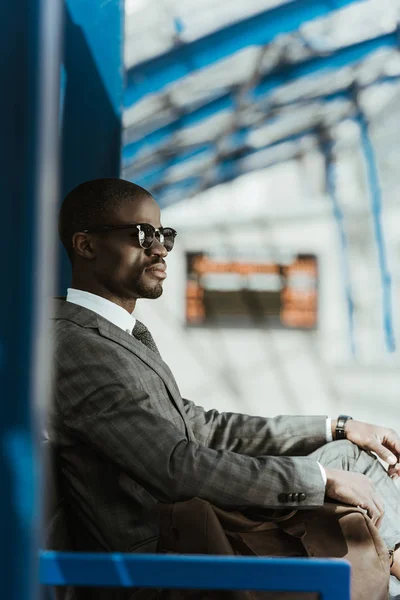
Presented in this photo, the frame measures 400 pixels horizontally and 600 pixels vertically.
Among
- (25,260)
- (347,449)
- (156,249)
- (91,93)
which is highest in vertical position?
(91,93)

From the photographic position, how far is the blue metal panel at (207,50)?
5562mm

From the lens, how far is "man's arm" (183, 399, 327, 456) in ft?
7.39

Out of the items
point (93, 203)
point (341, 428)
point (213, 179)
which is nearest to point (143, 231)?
point (93, 203)

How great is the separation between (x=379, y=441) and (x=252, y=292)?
1218 centimetres

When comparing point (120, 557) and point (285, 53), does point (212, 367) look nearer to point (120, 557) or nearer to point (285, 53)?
point (285, 53)

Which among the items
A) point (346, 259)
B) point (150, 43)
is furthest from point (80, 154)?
point (346, 259)

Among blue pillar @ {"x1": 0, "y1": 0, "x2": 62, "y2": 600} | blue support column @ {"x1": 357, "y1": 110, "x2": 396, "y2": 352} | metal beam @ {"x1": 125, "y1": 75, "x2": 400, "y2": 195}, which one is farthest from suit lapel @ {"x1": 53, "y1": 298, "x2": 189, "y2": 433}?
blue support column @ {"x1": 357, "y1": 110, "x2": 396, "y2": 352}

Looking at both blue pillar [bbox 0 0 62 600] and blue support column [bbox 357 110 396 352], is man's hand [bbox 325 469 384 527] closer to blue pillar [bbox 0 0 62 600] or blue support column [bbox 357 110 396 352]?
blue pillar [bbox 0 0 62 600]

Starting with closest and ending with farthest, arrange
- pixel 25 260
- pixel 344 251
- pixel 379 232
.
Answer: pixel 25 260, pixel 379 232, pixel 344 251

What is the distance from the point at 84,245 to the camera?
6.81ft

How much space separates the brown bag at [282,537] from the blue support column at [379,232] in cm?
1301

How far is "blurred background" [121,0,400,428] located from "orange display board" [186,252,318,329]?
0.02m

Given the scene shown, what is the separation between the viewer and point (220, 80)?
29.1 ft

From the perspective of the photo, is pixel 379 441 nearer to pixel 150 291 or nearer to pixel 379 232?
pixel 150 291
